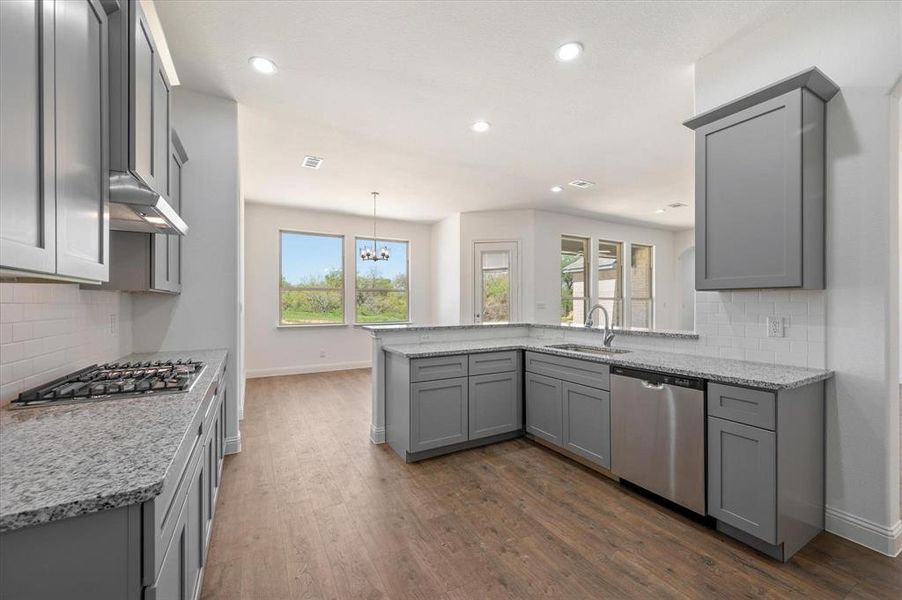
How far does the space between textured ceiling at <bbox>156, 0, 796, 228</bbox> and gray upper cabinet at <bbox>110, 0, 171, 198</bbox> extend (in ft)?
2.84

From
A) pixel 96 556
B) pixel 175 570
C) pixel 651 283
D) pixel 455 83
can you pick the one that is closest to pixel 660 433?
pixel 175 570

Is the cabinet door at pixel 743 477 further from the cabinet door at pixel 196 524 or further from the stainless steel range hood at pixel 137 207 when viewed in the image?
the stainless steel range hood at pixel 137 207

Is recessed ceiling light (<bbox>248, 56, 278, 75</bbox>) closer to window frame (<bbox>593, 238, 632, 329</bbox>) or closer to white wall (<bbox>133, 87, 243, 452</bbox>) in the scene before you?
white wall (<bbox>133, 87, 243, 452</bbox>)

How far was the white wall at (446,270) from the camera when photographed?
7.27 metres

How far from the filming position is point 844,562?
1902 millimetres

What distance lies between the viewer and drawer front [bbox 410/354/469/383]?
304 centimetres

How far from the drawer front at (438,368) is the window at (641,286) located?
20.5ft

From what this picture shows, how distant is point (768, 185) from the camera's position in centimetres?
216

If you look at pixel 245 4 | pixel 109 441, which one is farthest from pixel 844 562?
pixel 245 4

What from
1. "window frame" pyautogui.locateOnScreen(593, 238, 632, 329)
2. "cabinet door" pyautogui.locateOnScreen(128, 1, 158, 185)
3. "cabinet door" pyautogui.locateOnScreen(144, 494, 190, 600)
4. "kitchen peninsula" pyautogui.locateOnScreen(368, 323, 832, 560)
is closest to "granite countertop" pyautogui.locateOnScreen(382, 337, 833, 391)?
"kitchen peninsula" pyautogui.locateOnScreen(368, 323, 832, 560)

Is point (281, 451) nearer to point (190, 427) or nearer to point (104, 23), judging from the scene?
point (190, 427)

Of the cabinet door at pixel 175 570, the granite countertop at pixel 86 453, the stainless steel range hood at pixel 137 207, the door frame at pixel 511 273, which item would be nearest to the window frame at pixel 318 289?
the door frame at pixel 511 273

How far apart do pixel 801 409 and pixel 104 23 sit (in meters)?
3.41

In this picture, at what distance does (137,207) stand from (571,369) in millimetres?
2764
